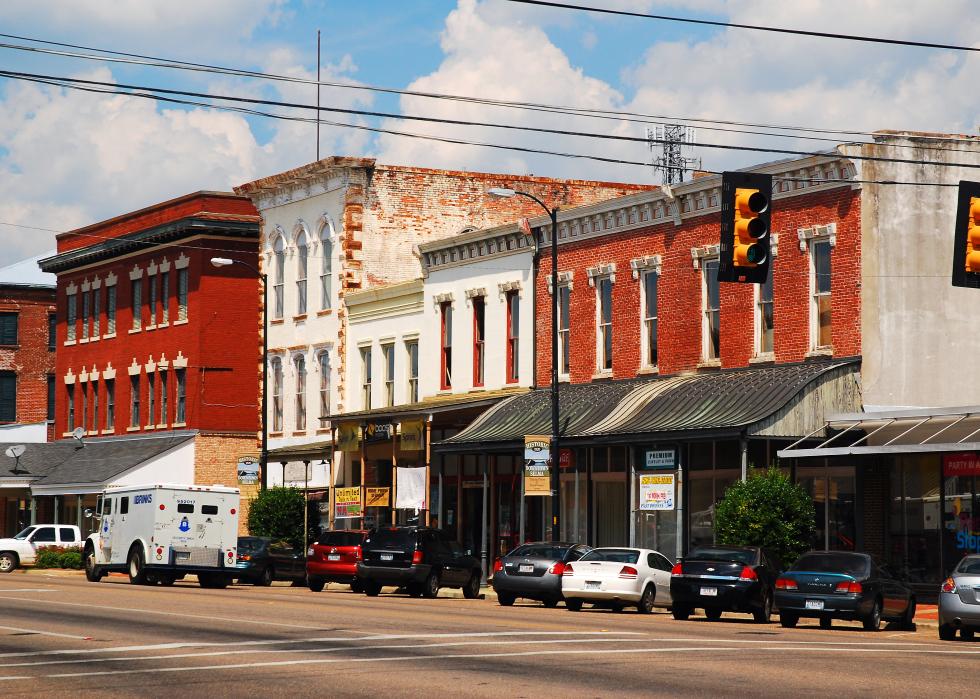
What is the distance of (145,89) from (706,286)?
17.2 m

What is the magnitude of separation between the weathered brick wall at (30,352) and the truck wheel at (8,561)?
84.3ft

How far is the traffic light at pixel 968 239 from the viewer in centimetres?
2433

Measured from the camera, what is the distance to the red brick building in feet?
203

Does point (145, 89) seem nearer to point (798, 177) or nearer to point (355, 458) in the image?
point (798, 177)

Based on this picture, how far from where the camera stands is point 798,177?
37.6 metres

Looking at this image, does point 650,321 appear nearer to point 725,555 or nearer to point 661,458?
point 661,458

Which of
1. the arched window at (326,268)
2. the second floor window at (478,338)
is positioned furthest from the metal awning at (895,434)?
the arched window at (326,268)

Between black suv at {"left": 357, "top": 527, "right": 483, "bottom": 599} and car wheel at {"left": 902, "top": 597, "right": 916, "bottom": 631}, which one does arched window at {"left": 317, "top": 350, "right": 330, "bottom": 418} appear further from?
car wheel at {"left": 902, "top": 597, "right": 916, "bottom": 631}

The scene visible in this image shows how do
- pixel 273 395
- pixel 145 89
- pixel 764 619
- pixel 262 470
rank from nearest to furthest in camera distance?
pixel 145 89, pixel 764 619, pixel 262 470, pixel 273 395

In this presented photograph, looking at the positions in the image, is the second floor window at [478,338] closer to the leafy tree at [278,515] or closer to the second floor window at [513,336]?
the second floor window at [513,336]

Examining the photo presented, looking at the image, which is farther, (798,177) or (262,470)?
(262,470)

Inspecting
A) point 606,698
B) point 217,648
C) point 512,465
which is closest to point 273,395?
point 512,465

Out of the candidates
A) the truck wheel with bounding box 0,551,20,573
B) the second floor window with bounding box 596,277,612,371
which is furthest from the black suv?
the truck wheel with bounding box 0,551,20,573

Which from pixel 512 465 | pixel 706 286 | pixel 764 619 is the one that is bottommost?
pixel 764 619
